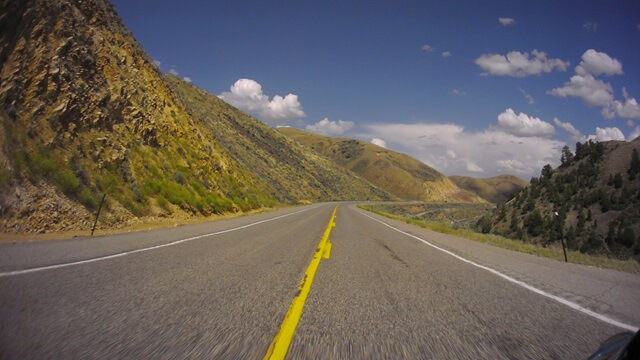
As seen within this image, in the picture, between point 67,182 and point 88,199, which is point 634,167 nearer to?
point 88,199

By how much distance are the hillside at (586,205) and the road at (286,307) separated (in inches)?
682

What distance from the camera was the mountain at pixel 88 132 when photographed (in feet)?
40.3

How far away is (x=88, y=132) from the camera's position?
17.2 m

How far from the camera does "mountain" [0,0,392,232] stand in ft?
40.3

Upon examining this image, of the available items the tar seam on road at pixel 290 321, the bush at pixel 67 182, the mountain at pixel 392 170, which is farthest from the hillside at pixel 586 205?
the mountain at pixel 392 170

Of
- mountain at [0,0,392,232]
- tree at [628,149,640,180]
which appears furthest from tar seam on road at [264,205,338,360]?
tree at [628,149,640,180]

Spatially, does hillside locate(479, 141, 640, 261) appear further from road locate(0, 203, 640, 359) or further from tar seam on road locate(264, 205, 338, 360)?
tar seam on road locate(264, 205, 338, 360)

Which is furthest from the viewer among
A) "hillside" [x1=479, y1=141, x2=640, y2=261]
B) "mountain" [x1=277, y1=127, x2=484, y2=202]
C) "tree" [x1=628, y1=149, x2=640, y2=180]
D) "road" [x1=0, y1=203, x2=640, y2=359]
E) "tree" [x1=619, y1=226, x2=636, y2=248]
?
"mountain" [x1=277, y1=127, x2=484, y2=202]

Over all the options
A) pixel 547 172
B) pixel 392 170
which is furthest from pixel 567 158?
pixel 392 170

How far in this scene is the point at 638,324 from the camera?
3.94 m

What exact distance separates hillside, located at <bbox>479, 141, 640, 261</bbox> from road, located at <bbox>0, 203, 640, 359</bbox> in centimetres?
1733

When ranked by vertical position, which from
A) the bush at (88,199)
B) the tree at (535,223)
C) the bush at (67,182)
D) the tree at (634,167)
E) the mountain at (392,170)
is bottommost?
the bush at (88,199)

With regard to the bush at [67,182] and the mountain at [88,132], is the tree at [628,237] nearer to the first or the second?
the mountain at [88,132]

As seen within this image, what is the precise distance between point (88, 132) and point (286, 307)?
57.3ft
